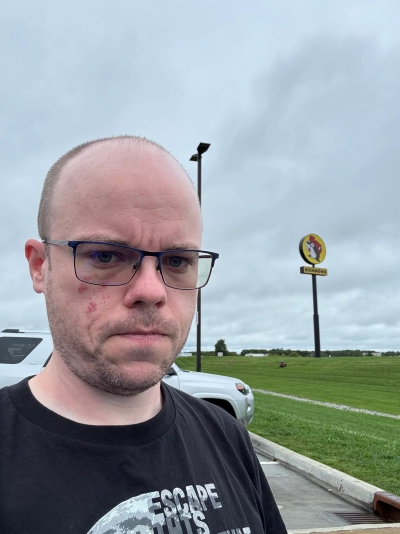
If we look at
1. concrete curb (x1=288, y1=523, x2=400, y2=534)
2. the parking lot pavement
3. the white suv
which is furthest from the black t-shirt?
the white suv

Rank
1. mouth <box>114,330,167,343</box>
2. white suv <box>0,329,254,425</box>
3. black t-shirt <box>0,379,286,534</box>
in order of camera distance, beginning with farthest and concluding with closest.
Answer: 1. white suv <box>0,329,254,425</box>
2. mouth <box>114,330,167,343</box>
3. black t-shirt <box>0,379,286,534</box>

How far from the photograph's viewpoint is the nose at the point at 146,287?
49.8 inches

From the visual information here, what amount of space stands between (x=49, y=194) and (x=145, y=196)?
0.90ft

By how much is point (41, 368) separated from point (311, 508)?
4182 millimetres

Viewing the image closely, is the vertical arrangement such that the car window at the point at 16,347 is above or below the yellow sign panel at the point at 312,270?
below

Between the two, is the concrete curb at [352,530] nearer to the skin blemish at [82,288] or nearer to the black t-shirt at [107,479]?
the black t-shirt at [107,479]

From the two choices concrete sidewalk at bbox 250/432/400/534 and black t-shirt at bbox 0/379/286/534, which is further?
concrete sidewalk at bbox 250/432/400/534

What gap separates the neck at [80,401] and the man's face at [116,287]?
41 millimetres

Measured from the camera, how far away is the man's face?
4.13 feet

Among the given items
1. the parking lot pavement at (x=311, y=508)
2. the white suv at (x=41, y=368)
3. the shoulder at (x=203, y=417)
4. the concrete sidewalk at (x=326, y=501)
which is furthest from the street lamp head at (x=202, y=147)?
the shoulder at (x=203, y=417)

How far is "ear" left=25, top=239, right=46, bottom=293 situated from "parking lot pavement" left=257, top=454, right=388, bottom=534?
344 centimetres

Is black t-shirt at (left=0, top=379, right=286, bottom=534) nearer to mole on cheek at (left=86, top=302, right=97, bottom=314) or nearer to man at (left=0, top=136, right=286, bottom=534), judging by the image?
man at (left=0, top=136, right=286, bottom=534)

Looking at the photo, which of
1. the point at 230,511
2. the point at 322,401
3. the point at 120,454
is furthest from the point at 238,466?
the point at 322,401

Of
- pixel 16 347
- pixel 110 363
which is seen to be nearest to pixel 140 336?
pixel 110 363
